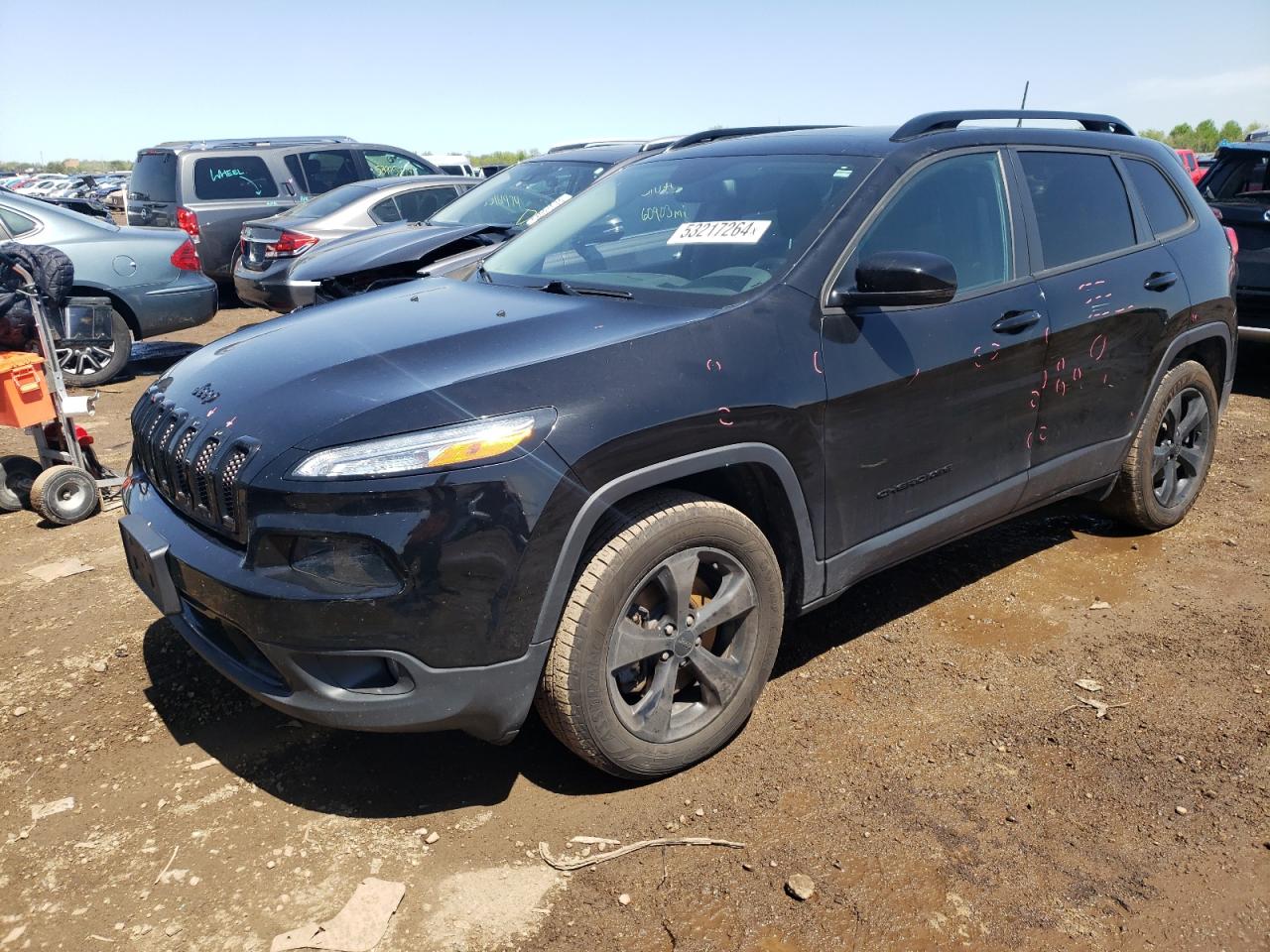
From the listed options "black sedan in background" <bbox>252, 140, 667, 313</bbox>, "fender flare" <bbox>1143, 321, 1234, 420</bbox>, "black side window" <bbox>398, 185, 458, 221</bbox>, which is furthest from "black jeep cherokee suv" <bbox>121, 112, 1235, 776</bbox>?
"black side window" <bbox>398, 185, 458, 221</bbox>

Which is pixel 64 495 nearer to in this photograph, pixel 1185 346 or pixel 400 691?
pixel 400 691

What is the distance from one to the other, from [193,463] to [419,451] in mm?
713

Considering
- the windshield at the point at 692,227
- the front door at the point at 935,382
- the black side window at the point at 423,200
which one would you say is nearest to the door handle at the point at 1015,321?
the front door at the point at 935,382

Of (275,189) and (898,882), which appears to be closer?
(898,882)

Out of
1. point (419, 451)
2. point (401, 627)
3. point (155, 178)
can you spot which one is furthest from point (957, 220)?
point (155, 178)

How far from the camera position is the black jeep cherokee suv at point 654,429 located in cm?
237

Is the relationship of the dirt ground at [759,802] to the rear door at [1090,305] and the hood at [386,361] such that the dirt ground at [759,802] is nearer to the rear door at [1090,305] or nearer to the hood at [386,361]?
the rear door at [1090,305]

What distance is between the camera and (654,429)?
2.57m

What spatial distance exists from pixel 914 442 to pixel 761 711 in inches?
40.0

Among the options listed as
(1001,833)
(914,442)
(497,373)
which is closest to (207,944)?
(497,373)

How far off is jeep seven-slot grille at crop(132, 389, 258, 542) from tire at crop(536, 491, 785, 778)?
2.94 feet

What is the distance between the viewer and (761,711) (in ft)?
10.8

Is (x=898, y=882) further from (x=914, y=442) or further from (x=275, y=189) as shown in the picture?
(x=275, y=189)

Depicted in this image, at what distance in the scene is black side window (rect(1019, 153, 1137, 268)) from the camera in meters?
3.74
